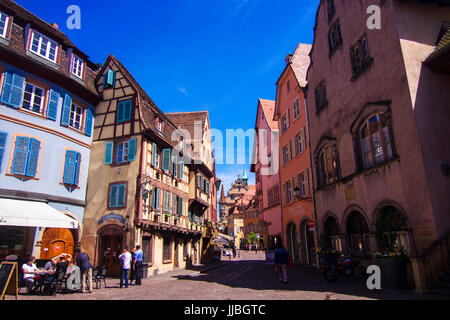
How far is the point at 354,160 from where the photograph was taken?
13.9 meters

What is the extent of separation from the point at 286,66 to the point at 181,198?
13.4m

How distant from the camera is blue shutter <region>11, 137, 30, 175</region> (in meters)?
14.0

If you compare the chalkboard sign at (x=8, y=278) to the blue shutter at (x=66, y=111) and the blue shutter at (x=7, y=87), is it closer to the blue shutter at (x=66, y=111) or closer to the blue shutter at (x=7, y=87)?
the blue shutter at (x=7, y=87)

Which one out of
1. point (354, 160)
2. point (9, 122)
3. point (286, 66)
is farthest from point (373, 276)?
point (286, 66)

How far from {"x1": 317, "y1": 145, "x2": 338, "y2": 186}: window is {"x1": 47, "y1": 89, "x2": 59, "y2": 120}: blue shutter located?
1460 centimetres

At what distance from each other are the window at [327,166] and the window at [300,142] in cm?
293

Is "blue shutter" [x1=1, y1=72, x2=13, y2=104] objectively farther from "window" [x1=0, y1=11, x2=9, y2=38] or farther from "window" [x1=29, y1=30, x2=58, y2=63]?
"window" [x1=29, y1=30, x2=58, y2=63]

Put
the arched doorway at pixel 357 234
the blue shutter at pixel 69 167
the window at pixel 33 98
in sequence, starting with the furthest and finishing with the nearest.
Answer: the blue shutter at pixel 69 167 < the window at pixel 33 98 < the arched doorway at pixel 357 234

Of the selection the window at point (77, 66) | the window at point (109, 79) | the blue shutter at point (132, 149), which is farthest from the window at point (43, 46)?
the blue shutter at point (132, 149)

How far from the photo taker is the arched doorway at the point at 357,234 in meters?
13.2

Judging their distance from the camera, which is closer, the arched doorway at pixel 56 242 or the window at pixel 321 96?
the arched doorway at pixel 56 242

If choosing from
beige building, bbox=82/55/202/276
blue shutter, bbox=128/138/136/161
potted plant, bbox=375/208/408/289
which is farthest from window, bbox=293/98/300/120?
potted plant, bbox=375/208/408/289

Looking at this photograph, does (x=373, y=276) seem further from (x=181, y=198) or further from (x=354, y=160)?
(x=181, y=198)
